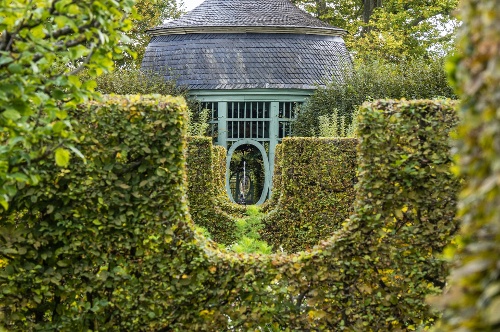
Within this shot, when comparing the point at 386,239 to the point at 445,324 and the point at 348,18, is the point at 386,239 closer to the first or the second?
the point at 445,324

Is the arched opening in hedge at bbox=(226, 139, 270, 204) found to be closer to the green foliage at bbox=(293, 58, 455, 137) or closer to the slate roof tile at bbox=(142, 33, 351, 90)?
the slate roof tile at bbox=(142, 33, 351, 90)

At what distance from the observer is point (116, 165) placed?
705 cm

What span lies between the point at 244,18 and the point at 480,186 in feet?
97.1

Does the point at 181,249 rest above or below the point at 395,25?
below

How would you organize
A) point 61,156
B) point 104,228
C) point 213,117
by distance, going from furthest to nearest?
1. point 213,117
2. point 104,228
3. point 61,156

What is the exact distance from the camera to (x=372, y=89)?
92.3 feet

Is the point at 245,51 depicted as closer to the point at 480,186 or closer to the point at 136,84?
the point at 136,84

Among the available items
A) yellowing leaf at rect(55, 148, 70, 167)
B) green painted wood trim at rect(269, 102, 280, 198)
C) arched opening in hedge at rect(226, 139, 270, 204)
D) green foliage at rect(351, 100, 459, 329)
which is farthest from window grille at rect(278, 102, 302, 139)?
yellowing leaf at rect(55, 148, 70, 167)

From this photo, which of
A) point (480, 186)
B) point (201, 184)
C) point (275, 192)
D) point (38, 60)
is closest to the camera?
point (480, 186)

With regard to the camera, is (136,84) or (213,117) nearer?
(136,84)

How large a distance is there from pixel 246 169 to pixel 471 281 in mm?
31042

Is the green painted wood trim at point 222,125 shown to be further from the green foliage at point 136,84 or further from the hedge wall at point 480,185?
the hedge wall at point 480,185

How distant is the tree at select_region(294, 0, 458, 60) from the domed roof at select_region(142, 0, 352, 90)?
9.65ft

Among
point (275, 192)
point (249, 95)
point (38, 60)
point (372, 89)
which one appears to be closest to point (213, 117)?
point (249, 95)
